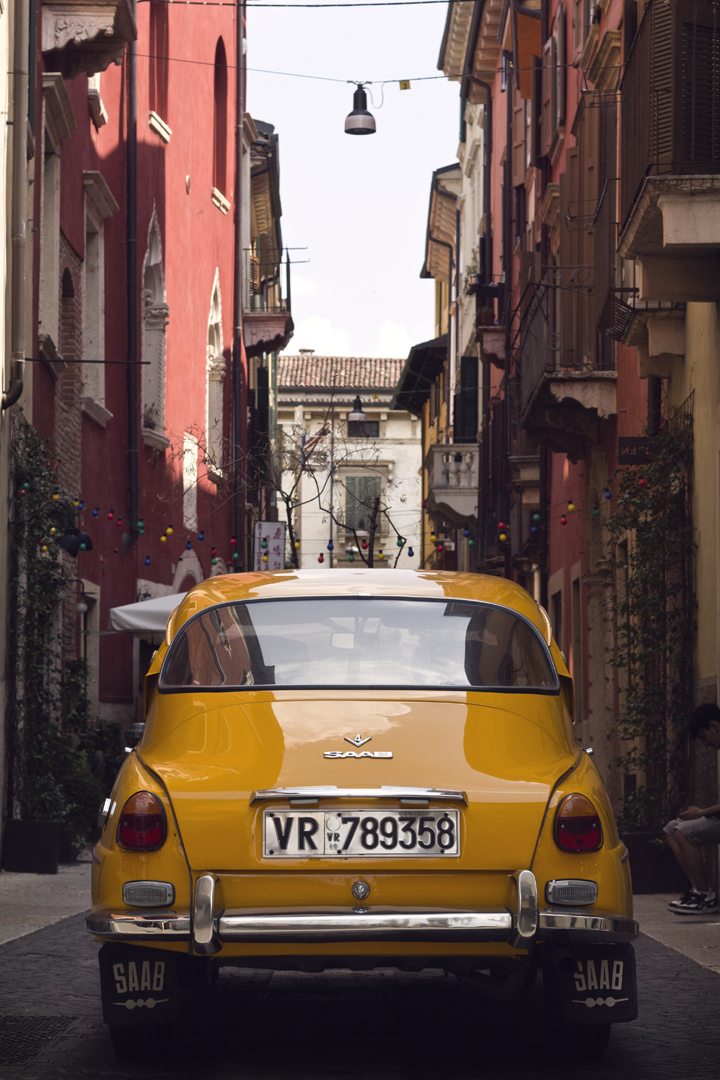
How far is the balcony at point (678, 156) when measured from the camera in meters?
10.5

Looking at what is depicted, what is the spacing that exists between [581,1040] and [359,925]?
1.03 metres

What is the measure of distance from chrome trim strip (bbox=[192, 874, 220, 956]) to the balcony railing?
266 inches

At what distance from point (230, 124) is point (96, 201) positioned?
14.6 metres

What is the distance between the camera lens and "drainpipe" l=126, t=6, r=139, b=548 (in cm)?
2197

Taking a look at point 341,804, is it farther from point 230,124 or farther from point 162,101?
point 230,124

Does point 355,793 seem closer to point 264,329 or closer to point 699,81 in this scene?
point 699,81

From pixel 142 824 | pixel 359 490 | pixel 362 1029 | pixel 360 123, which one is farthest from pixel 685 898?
pixel 359 490

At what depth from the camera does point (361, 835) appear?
5262mm

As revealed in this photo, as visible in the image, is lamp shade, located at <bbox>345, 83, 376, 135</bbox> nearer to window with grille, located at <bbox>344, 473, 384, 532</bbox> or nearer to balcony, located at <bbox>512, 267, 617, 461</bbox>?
balcony, located at <bbox>512, 267, 617, 461</bbox>

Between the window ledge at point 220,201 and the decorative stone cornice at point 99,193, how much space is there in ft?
33.9

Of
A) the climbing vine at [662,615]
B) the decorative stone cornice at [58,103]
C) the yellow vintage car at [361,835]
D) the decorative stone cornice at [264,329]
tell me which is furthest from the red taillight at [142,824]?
the decorative stone cornice at [264,329]

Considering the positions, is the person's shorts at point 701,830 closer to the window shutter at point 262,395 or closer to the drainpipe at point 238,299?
the drainpipe at point 238,299

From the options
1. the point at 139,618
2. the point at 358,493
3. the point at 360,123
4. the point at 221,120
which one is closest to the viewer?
the point at 139,618

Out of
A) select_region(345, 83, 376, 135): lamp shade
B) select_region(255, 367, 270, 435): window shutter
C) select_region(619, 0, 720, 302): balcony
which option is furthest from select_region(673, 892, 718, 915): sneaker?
select_region(255, 367, 270, 435): window shutter
